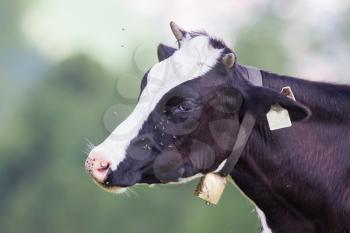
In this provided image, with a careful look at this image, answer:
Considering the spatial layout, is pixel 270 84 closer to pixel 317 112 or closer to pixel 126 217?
pixel 317 112

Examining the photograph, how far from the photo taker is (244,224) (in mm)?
34562

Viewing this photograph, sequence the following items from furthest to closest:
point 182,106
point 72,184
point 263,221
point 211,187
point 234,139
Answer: point 72,184
point 263,221
point 211,187
point 234,139
point 182,106

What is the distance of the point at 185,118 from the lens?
6953 millimetres

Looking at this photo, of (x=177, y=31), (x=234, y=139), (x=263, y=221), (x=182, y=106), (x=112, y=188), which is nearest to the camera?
(x=112, y=188)

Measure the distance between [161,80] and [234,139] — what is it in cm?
63

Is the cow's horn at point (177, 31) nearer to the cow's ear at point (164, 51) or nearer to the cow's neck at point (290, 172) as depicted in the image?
the cow's ear at point (164, 51)

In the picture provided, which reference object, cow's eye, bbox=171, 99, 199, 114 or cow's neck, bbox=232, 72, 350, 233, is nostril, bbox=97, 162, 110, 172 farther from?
cow's neck, bbox=232, 72, 350, 233

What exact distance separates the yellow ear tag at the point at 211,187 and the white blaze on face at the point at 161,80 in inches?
25.4

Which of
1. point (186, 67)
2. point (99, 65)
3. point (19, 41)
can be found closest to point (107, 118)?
point (186, 67)

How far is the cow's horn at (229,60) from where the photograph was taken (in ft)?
23.2

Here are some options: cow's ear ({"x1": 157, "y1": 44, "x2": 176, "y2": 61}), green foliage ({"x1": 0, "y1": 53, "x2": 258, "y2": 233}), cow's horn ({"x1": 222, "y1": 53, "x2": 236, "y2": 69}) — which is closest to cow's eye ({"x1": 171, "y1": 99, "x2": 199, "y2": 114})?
cow's horn ({"x1": 222, "y1": 53, "x2": 236, "y2": 69})

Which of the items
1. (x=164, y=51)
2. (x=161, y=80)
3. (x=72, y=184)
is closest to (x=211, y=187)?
(x=161, y=80)

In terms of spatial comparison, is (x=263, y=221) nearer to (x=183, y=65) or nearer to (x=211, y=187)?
(x=211, y=187)

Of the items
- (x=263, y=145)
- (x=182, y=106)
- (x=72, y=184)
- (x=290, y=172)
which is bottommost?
Result: (x=72, y=184)
